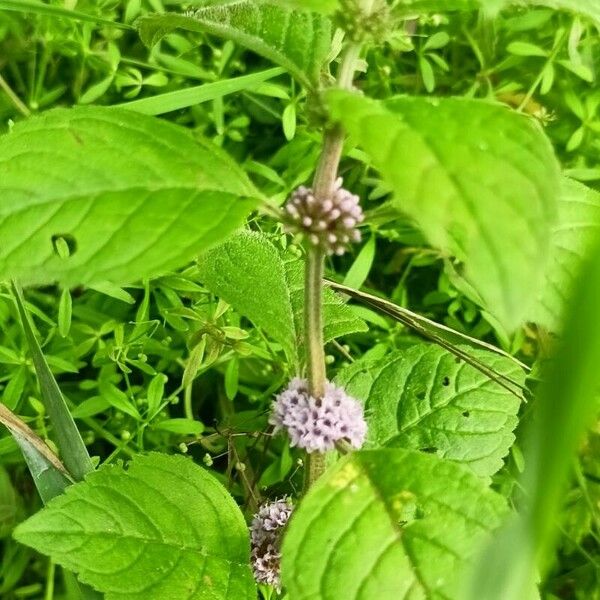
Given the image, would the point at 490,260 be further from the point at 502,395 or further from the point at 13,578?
the point at 13,578

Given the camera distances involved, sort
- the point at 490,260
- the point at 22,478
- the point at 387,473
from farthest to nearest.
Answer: the point at 22,478 → the point at 387,473 → the point at 490,260

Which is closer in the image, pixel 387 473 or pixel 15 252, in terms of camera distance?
pixel 15 252

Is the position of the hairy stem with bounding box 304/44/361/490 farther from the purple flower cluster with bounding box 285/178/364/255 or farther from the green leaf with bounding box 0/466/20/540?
the green leaf with bounding box 0/466/20/540

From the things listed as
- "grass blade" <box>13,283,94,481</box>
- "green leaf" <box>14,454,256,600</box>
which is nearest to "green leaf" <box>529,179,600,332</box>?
"green leaf" <box>14,454,256,600</box>

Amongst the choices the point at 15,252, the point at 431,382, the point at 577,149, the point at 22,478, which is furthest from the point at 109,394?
the point at 577,149

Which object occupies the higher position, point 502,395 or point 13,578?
point 502,395

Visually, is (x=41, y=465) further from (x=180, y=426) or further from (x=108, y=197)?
(x=108, y=197)

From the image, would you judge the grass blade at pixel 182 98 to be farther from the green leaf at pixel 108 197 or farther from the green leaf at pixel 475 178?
the green leaf at pixel 475 178

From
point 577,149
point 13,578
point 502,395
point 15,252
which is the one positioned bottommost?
point 13,578
